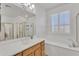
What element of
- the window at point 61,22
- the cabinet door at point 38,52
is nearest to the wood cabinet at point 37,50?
the cabinet door at point 38,52

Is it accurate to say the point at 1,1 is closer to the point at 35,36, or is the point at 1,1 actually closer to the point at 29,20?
the point at 29,20

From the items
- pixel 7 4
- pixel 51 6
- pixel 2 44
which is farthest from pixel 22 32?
pixel 51 6

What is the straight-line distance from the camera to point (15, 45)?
1307 millimetres

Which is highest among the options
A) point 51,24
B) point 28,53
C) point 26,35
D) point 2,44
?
point 51,24

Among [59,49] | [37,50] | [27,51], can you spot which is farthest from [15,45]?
[59,49]

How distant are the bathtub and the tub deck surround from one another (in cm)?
14

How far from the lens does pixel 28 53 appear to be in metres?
1.32

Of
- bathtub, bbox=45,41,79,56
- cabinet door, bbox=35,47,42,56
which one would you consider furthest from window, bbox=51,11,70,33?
cabinet door, bbox=35,47,42,56

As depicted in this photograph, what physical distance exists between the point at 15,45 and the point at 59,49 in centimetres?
56

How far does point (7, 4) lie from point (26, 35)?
1.45ft

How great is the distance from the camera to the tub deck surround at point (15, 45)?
47.7 inches

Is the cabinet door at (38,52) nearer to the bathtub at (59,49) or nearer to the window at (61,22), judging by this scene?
the bathtub at (59,49)

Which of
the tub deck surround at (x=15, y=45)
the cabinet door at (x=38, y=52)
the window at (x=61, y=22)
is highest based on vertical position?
the window at (x=61, y=22)

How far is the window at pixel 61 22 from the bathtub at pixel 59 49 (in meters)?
0.19
